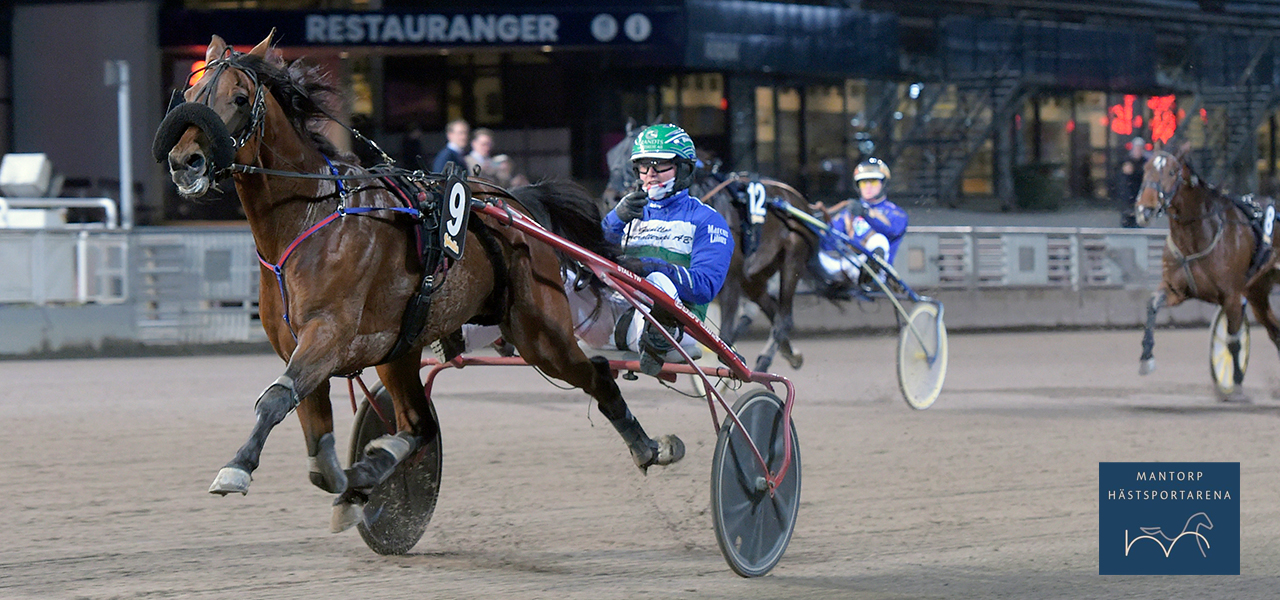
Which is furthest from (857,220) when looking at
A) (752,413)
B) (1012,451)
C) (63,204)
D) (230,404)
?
(63,204)

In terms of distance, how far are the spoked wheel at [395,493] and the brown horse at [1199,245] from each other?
6.75 meters

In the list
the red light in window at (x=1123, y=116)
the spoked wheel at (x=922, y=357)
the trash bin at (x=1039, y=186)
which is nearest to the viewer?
the spoked wheel at (x=922, y=357)

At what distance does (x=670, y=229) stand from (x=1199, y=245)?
6176mm

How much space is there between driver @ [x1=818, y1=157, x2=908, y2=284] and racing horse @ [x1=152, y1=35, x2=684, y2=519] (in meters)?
5.72

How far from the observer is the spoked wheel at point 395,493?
518 centimetres

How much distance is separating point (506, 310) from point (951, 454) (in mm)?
3405

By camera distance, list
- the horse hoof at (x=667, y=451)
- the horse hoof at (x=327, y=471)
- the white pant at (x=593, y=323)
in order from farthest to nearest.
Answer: the white pant at (x=593, y=323), the horse hoof at (x=667, y=451), the horse hoof at (x=327, y=471)

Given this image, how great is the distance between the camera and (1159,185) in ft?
34.6

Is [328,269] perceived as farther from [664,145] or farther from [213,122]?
[664,145]

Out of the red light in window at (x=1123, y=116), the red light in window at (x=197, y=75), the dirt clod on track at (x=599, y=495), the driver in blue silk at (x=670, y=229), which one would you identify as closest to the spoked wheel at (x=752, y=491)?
the dirt clod on track at (x=599, y=495)

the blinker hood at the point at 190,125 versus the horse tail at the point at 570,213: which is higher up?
the blinker hood at the point at 190,125

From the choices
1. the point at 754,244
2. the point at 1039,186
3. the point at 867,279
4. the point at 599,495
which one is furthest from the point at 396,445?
the point at 1039,186

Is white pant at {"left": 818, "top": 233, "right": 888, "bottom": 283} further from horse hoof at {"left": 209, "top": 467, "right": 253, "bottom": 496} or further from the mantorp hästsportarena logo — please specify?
horse hoof at {"left": 209, "top": 467, "right": 253, "bottom": 496}

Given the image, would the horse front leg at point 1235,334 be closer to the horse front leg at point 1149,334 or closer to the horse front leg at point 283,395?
the horse front leg at point 1149,334
